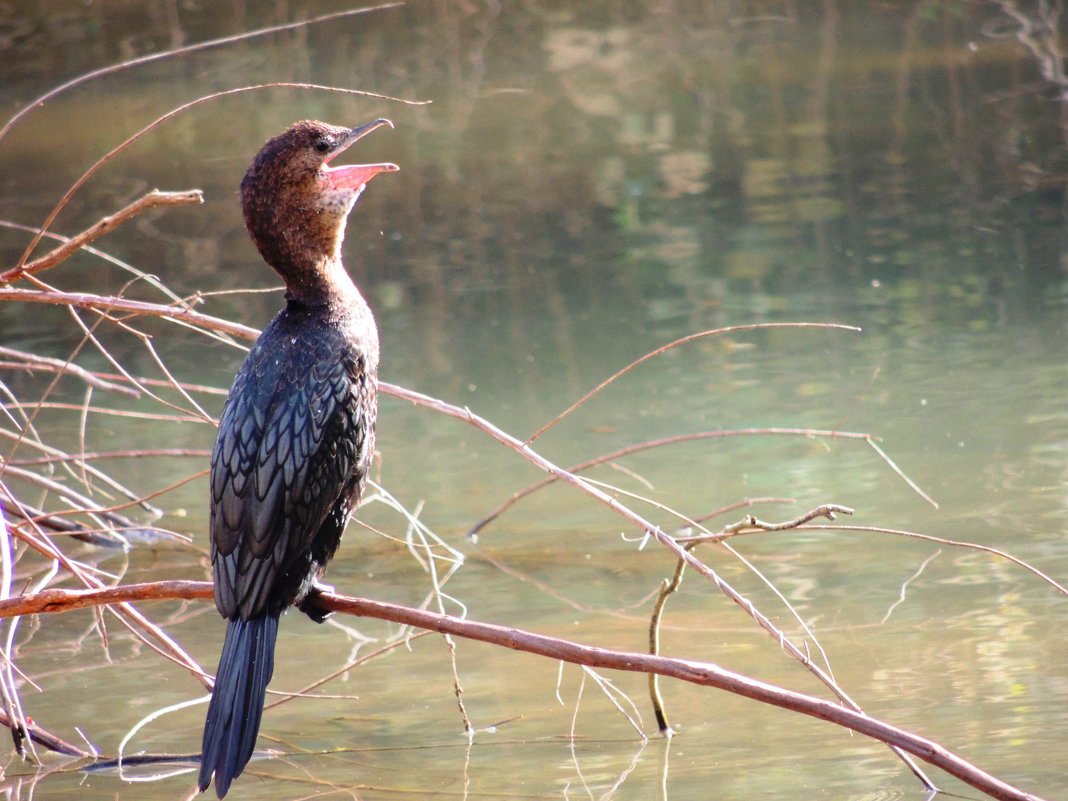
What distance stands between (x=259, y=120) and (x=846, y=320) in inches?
229

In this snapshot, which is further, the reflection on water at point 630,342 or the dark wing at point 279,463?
the reflection on water at point 630,342

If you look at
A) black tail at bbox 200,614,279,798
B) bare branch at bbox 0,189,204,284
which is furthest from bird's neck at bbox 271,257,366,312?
black tail at bbox 200,614,279,798

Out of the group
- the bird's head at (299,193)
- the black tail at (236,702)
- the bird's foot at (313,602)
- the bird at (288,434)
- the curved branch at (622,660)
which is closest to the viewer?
the curved branch at (622,660)

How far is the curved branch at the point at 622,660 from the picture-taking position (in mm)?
1734

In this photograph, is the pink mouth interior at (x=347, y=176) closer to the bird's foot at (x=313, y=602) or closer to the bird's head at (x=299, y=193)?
the bird's head at (x=299, y=193)

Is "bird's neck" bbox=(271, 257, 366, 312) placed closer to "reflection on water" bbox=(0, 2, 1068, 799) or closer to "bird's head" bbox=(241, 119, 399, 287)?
"bird's head" bbox=(241, 119, 399, 287)

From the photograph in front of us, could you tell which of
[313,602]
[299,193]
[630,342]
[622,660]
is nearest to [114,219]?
[299,193]

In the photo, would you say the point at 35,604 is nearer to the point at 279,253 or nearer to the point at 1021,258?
the point at 279,253

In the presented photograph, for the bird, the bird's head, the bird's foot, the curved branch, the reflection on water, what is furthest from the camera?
the reflection on water

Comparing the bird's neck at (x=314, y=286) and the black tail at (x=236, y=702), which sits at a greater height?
the bird's neck at (x=314, y=286)

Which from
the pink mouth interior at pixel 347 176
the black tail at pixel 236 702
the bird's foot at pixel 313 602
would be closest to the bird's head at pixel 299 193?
the pink mouth interior at pixel 347 176

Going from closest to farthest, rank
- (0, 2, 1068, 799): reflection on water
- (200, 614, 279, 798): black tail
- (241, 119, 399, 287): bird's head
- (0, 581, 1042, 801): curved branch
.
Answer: (0, 581, 1042, 801): curved branch → (200, 614, 279, 798): black tail → (241, 119, 399, 287): bird's head → (0, 2, 1068, 799): reflection on water

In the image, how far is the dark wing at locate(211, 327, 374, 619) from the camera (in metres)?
2.32

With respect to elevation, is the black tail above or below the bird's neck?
below
